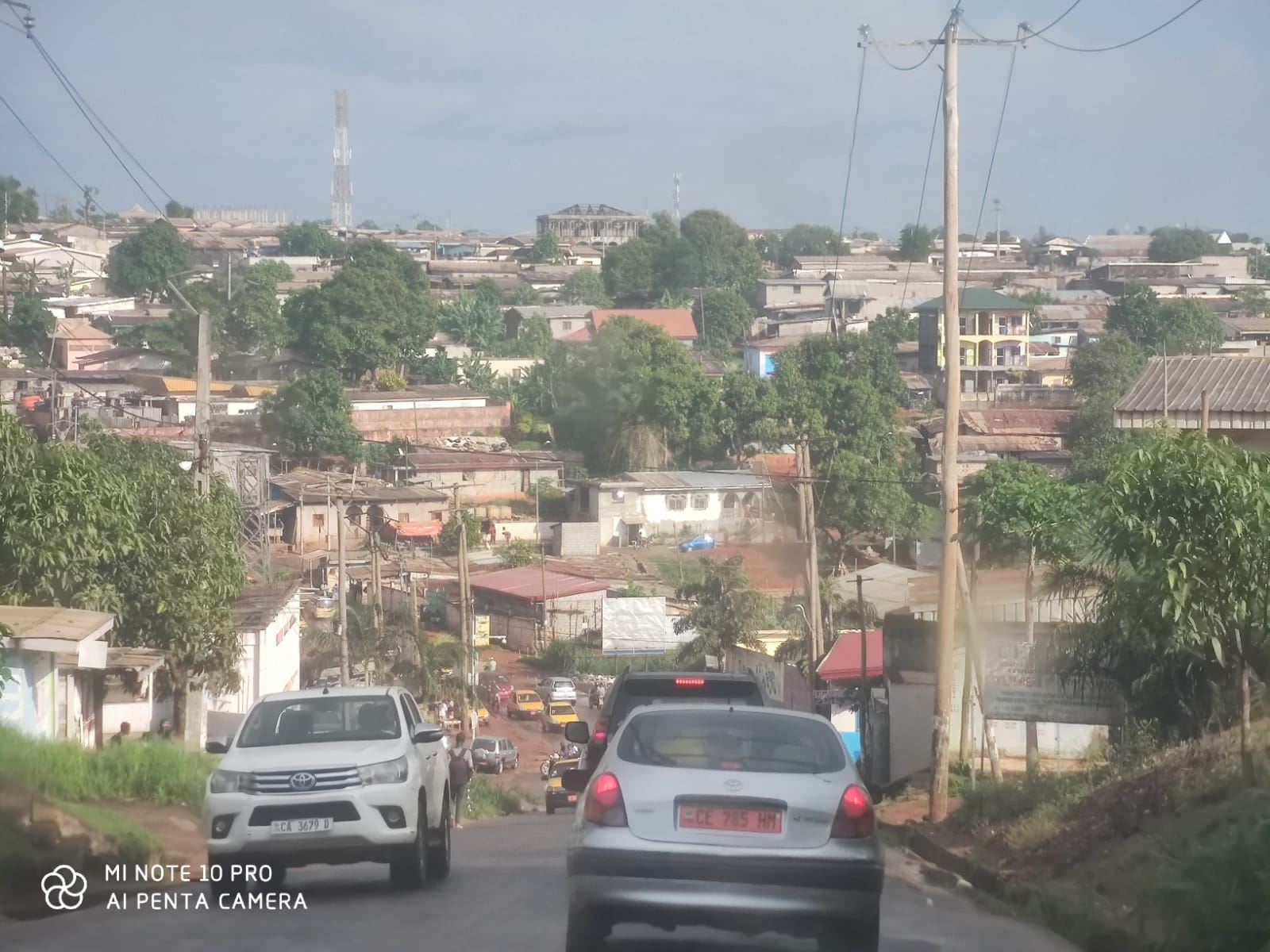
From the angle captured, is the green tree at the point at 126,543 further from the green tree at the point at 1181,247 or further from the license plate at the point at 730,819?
the green tree at the point at 1181,247

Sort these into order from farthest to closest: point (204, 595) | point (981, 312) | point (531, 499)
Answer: point (981, 312), point (531, 499), point (204, 595)

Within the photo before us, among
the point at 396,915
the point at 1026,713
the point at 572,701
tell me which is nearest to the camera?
the point at 396,915

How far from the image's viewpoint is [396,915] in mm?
9867

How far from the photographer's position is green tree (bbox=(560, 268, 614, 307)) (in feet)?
421

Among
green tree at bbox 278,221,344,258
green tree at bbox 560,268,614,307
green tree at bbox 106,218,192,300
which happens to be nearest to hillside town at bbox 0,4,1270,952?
green tree at bbox 106,218,192,300

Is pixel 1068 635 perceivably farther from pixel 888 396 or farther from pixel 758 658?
pixel 888 396

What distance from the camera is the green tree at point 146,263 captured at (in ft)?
376

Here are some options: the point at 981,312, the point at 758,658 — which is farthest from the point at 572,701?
the point at 981,312

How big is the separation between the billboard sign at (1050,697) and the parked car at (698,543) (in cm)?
4740

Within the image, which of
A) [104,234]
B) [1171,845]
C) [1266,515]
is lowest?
[1171,845]

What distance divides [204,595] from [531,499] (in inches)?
1895

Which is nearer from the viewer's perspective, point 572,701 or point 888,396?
point 572,701

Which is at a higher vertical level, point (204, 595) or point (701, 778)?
point (701, 778)
